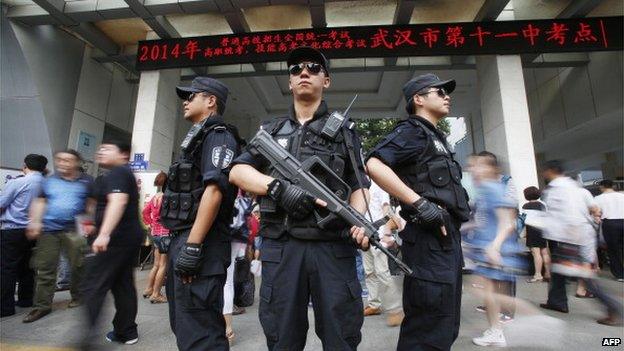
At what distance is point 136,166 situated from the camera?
7.91 metres

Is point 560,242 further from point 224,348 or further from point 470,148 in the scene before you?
point 470,148

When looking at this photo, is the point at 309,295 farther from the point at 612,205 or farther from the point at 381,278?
the point at 612,205

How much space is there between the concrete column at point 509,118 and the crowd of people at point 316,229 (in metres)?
3.93

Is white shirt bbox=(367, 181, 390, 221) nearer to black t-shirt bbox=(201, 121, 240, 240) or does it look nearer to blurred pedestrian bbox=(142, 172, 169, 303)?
black t-shirt bbox=(201, 121, 240, 240)

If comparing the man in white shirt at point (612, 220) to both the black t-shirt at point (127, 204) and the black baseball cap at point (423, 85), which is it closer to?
the black baseball cap at point (423, 85)

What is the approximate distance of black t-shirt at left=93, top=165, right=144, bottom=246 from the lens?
248 centimetres

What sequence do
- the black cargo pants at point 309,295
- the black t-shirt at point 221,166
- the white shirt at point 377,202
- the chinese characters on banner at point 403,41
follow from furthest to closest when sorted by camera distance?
the chinese characters on banner at point 403,41 → the white shirt at point 377,202 → the black t-shirt at point 221,166 → the black cargo pants at point 309,295

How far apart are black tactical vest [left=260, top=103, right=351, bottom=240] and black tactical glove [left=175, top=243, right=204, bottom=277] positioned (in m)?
0.40

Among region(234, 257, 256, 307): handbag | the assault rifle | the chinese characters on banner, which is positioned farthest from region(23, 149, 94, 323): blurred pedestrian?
the chinese characters on banner

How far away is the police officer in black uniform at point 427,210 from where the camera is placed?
1.69 m

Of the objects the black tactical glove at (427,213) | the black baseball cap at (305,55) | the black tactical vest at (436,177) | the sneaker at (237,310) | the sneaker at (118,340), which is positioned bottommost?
the sneaker at (118,340)

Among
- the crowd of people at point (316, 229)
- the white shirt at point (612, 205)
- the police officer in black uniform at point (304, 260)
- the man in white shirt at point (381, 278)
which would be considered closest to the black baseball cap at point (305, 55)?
the crowd of people at point (316, 229)

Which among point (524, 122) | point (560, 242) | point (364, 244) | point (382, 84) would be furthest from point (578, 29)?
point (364, 244)

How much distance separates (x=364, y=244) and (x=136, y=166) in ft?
25.4
